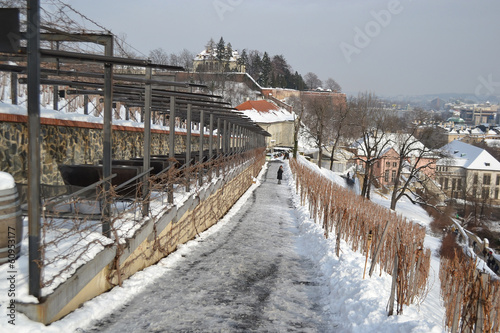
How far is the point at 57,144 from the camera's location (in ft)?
34.6

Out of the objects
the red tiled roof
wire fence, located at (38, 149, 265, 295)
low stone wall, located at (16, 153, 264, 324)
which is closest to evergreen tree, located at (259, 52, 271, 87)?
the red tiled roof

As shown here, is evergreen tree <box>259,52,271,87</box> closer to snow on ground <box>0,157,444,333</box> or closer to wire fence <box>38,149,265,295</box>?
snow on ground <box>0,157,444,333</box>

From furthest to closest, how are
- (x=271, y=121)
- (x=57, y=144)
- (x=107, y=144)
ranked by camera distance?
(x=271, y=121) < (x=57, y=144) < (x=107, y=144)

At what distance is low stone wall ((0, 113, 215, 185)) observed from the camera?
8609 mm

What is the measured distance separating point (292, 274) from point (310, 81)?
155 metres

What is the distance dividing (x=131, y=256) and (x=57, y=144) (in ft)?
15.9

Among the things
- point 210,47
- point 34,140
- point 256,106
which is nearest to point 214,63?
point 210,47

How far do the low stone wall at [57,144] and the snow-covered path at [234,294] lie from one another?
12.4 feet

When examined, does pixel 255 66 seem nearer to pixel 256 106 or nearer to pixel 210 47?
pixel 210 47

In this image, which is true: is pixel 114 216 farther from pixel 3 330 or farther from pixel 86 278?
pixel 3 330

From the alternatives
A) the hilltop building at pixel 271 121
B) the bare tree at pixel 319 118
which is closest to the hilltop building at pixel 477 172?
the bare tree at pixel 319 118

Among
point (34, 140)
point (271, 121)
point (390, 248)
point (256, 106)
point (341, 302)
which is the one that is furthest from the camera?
point (256, 106)

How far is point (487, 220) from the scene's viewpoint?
5709 centimetres

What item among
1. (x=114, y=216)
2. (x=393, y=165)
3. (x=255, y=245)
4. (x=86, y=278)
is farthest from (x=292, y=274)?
(x=393, y=165)
